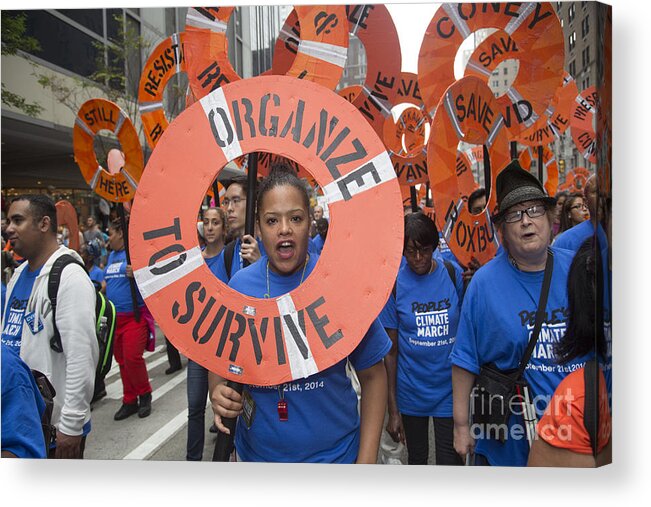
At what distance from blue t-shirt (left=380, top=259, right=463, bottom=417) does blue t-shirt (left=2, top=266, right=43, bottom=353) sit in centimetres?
182

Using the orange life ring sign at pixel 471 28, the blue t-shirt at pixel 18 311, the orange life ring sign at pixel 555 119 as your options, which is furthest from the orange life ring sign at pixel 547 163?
the blue t-shirt at pixel 18 311

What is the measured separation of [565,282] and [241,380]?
4.87 feet

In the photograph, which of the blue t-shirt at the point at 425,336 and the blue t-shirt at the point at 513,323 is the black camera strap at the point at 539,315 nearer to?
the blue t-shirt at the point at 513,323

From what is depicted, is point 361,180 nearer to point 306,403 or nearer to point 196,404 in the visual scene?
point 306,403

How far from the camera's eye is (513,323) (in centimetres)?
232

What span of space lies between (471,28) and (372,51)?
572 millimetres

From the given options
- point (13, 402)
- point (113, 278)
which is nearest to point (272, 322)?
point (13, 402)

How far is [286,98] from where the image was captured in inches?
75.5

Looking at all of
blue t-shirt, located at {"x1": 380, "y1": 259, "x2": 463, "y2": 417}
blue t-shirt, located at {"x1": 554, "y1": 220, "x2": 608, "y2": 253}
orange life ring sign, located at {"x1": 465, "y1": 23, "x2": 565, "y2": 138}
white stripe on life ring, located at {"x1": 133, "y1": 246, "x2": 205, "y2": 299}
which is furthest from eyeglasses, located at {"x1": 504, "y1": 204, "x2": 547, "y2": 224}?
white stripe on life ring, located at {"x1": 133, "y1": 246, "x2": 205, "y2": 299}

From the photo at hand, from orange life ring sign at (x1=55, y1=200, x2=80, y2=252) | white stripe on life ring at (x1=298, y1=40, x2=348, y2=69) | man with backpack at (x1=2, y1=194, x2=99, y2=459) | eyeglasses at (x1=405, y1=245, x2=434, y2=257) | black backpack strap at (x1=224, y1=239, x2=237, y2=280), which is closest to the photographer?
man with backpack at (x1=2, y1=194, x2=99, y2=459)

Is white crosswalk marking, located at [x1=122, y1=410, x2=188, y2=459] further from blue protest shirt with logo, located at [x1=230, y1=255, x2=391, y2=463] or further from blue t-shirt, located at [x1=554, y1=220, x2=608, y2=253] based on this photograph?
blue t-shirt, located at [x1=554, y1=220, x2=608, y2=253]

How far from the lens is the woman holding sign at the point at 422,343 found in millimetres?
2877

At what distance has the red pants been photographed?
3730mm

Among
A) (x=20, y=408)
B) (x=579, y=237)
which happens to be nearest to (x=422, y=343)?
(x=579, y=237)
